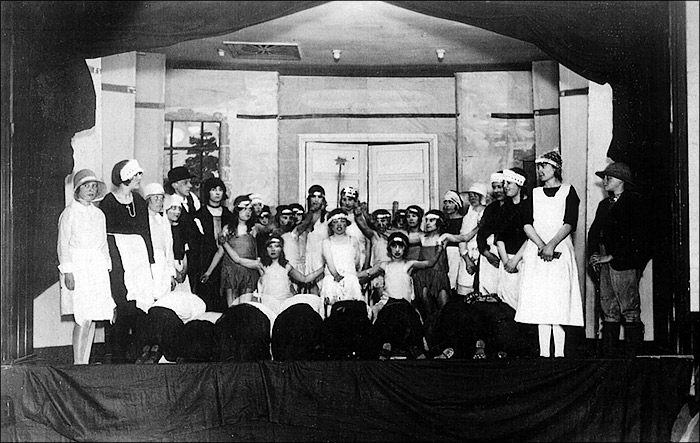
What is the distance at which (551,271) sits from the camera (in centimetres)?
632

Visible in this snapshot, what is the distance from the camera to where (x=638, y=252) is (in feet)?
21.0

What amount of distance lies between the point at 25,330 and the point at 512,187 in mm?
3737

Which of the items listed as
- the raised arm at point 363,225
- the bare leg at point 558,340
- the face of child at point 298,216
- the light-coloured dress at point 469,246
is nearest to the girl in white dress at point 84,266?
the face of child at point 298,216

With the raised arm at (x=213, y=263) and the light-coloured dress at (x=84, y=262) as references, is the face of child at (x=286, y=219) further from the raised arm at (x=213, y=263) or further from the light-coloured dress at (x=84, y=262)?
the light-coloured dress at (x=84, y=262)

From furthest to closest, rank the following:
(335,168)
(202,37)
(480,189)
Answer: (335,168) < (480,189) < (202,37)

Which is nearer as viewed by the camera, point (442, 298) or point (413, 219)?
point (442, 298)

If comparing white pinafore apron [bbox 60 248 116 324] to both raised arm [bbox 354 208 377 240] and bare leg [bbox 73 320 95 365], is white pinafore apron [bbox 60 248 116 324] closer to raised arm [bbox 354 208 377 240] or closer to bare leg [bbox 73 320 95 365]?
bare leg [bbox 73 320 95 365]

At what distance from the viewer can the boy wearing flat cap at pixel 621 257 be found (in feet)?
20.9

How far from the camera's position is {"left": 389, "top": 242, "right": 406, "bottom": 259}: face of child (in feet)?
22.7

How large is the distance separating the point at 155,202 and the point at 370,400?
2.37 m

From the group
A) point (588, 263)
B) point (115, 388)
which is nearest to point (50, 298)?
point (115, 388)

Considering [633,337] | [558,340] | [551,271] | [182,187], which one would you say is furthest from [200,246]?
[633,337]

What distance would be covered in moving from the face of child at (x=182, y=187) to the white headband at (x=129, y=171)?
24.2 inches

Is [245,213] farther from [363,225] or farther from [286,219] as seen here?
[363,225]
